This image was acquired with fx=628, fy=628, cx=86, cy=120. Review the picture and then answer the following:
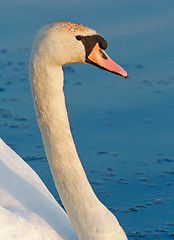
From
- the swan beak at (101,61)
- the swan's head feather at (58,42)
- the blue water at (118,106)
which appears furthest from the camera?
the blue water at (118,106)

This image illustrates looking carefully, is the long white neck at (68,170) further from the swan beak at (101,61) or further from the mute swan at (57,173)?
the swan beak at (101,61)

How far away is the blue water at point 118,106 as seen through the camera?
493cm

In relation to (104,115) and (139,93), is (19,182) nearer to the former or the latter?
(104,115)

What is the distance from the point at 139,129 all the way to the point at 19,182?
78.3 inches

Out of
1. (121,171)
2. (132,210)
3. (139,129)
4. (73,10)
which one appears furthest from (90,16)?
(132,210)

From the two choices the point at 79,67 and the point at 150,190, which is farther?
the point at 79,67

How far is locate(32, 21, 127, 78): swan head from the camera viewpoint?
3.29 m

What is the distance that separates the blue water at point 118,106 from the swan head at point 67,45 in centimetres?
154

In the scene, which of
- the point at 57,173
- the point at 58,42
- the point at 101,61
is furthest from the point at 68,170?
the point at 58,42

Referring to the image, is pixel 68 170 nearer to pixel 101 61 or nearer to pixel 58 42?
pixel 101 61

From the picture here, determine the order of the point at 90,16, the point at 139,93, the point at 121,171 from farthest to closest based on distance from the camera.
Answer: the point at 90,16 → the point at 139,93 → the point at 121,171

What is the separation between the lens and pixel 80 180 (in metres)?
3.68

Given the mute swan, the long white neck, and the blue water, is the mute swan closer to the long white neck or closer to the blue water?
the long white neck

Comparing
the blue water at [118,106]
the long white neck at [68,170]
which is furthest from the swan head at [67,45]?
the blue water at [118,106]
